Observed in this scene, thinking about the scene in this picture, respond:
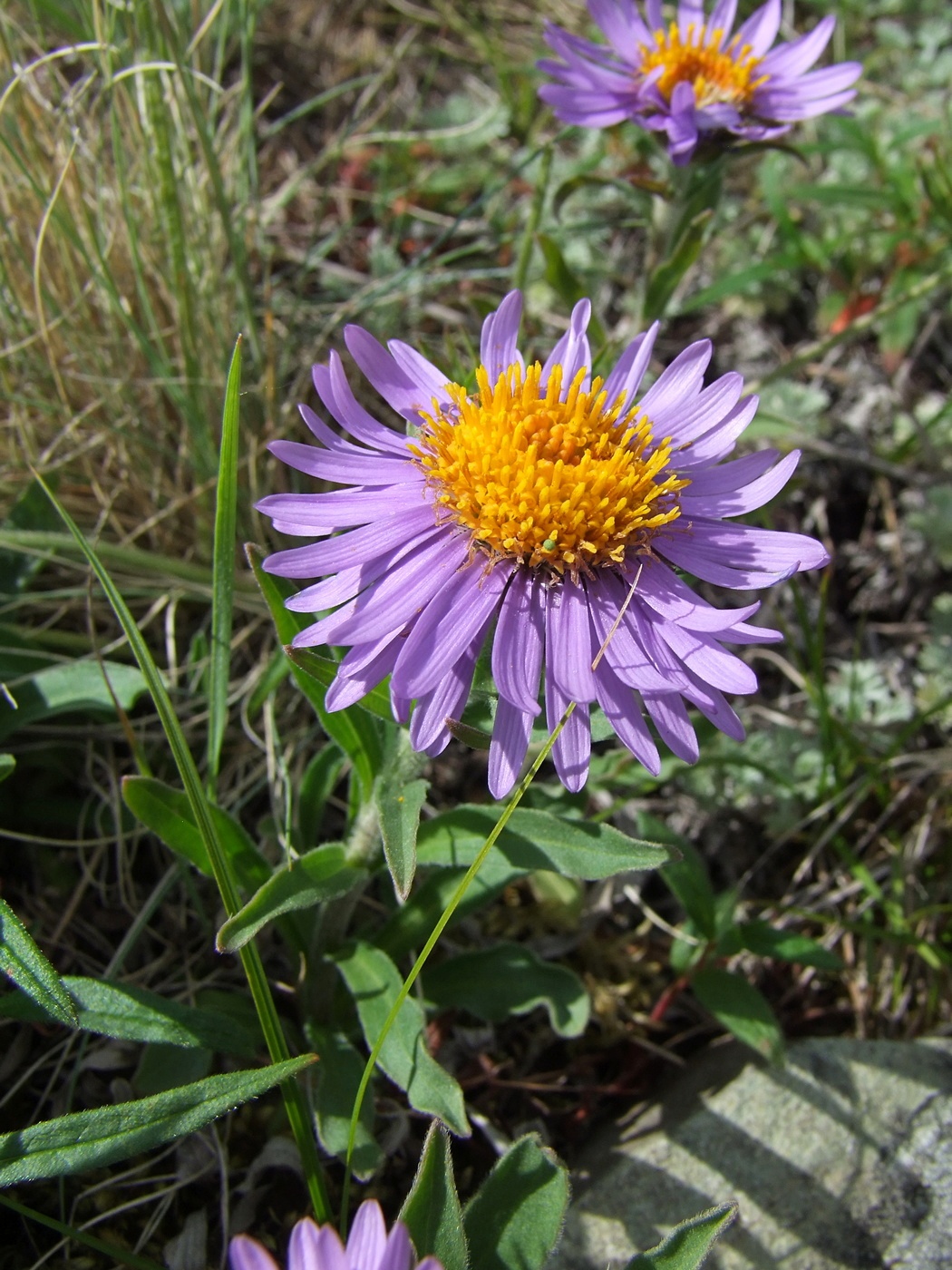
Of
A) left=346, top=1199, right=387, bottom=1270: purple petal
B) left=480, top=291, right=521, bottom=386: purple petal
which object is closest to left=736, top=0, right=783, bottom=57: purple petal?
left=480, top=291, right=521, bottom=386: purple petal

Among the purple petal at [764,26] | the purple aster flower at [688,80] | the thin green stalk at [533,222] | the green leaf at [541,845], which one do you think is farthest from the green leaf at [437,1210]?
the purple petal at [764,26]

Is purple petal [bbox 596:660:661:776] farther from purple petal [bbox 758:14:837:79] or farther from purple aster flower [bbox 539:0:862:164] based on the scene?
purple petal [bbox 758:14:837:79]

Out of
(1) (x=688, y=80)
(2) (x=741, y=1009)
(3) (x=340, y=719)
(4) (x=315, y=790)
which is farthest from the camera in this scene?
(1) (x=688, y=80)

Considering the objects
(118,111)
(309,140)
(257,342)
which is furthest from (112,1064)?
(309,140)

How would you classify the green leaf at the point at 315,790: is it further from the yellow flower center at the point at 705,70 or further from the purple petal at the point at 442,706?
the yellow flower center at the point at 705,70

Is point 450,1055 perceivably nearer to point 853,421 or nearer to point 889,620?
point 889,620

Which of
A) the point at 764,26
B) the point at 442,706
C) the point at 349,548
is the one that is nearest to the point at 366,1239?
the point at 442,706

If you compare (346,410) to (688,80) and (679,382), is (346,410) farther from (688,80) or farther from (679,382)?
(688,80)
